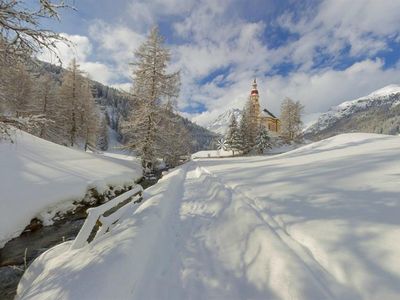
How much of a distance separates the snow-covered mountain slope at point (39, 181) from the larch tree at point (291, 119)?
5204cm

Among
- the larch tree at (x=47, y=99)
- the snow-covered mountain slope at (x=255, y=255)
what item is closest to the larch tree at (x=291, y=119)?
the larch tree at (x=47, y=99)

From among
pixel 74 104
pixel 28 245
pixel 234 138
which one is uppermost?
pixel 74 104

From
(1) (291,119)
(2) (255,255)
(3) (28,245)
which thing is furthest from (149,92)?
(1) (291,119)

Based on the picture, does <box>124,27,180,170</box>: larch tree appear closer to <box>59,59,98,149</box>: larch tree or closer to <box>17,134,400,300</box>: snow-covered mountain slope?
<box>59,59,98,149</box>: larch tree

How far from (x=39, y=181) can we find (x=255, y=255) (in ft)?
34.9

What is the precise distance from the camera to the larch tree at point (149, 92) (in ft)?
76.6

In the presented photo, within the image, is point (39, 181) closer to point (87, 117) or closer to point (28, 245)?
point (28, 245)

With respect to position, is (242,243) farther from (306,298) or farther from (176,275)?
(306,298)

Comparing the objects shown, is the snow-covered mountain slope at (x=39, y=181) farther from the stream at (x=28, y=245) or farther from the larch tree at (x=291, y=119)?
the larch tree at (x=291, y=119)

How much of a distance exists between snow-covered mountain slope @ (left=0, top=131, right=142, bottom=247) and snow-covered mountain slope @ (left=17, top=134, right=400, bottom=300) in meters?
3.51

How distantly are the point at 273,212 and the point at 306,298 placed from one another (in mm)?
2962

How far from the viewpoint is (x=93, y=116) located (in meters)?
37.0

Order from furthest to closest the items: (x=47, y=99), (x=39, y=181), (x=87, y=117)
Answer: (x=87, y=117) < (x=47, y=99) < (x=39, y=181)

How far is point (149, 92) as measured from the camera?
23797 mm
